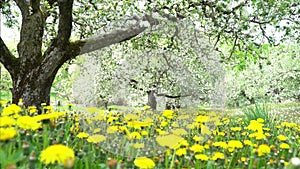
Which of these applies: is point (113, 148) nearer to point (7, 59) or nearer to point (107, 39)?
point (107, 39)

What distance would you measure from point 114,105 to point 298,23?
210 inches

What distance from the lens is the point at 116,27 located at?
745 centimetres

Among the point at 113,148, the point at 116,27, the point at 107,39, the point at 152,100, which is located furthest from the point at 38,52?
the point at 113,148

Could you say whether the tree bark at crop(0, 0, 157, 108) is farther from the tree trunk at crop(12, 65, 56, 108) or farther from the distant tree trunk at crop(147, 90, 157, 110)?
the distant tree trunk at crop(147, 90, 157, 110)

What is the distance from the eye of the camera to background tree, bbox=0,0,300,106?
23.3ft

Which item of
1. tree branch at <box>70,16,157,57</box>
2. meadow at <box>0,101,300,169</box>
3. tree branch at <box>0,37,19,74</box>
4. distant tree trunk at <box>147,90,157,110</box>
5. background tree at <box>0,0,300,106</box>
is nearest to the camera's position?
meadow at <box>0,101,300,169</box>

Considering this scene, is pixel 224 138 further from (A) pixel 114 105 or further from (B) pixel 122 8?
(B) pixel 122 8

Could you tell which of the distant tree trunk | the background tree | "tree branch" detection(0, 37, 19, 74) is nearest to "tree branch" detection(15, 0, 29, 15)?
the background tree

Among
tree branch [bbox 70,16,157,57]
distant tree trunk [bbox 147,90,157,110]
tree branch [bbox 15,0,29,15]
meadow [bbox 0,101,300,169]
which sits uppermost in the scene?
tree branch [bbox 15,0,29,15]

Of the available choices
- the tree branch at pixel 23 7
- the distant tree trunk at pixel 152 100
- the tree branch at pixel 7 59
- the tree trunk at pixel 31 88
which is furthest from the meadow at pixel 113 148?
the tree branch at pixel 23 7

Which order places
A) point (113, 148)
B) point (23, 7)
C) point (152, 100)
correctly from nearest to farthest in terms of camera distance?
point (113, 148) < point (152, 100) < point (23, 7)

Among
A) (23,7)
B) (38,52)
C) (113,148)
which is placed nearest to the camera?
(113,148)

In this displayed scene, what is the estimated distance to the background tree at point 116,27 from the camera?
7.10 meters

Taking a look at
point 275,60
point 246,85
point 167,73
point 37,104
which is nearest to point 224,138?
point 167,73
